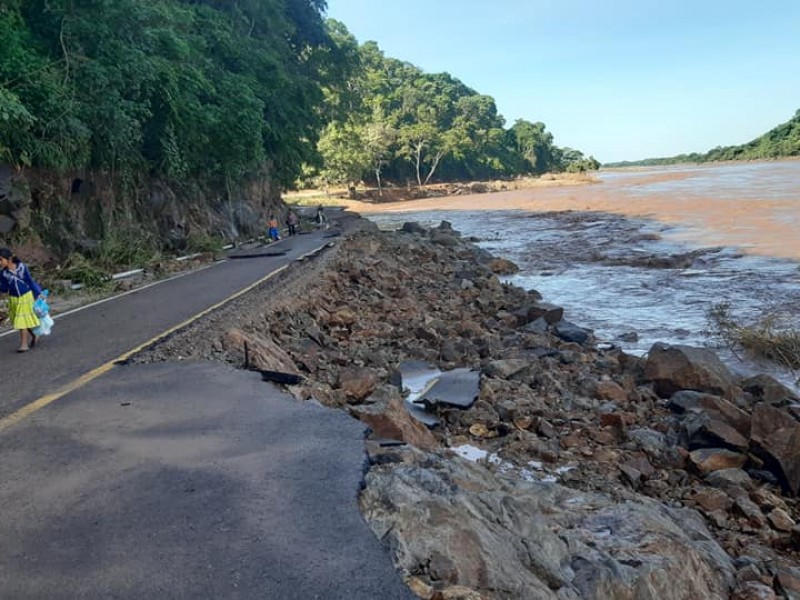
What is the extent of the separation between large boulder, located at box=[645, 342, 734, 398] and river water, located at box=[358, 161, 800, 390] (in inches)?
80.5

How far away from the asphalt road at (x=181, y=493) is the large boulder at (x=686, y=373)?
570cm

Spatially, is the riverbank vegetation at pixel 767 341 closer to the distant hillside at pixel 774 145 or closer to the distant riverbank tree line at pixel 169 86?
the distant riverbank tree line at pixel 169 86

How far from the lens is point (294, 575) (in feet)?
9.95

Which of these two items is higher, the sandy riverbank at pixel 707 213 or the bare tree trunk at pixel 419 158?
the bare tree trunk at pixel 419 158

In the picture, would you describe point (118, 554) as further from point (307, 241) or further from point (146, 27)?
point (307, 241)

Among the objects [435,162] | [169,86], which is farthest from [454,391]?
[435,162]

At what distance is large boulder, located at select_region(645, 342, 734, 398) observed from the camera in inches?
346

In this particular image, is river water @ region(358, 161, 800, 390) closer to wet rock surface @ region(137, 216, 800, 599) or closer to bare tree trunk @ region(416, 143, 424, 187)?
wet rock surface @ region(137, 216, 800, 599)

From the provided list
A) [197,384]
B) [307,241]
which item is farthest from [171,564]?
[307,241]

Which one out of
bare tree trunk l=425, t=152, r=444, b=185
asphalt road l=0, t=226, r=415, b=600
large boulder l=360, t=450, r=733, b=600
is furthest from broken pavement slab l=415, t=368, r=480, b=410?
bare tree trunk l=425, t=152, r=444, b=185

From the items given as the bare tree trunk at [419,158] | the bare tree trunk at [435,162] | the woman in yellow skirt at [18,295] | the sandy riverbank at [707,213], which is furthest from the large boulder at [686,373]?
the bare tree trunk at [435,162]

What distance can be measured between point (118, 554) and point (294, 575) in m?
0.96

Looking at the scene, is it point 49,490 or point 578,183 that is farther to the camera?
point 578,183

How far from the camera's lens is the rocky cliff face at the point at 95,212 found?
13.1 meters
